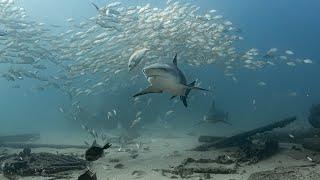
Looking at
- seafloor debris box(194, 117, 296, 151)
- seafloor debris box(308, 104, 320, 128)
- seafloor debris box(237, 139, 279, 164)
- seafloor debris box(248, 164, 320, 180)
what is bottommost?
seafloor debris box(248, 164, 320, 180)

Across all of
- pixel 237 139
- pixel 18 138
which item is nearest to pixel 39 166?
pixel 237 139

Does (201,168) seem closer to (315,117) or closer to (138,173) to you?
(138,173)

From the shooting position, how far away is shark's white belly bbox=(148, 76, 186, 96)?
25.4 feet

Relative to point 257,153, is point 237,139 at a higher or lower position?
higher

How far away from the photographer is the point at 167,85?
8000 millimetres

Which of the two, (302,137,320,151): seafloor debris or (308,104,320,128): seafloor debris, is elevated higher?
(308,104,320,128): seafloor debris

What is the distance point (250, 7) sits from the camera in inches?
4806

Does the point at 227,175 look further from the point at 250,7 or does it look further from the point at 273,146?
the point at 250,7

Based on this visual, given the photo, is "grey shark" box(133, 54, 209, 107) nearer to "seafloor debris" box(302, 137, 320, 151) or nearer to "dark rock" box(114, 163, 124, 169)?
"dark rock" box(114, 163, 124, 169)

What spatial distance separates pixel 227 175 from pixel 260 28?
129 m

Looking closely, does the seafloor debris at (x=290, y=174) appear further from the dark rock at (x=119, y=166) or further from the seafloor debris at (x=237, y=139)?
the seafloor debris at (x=237, y=139)

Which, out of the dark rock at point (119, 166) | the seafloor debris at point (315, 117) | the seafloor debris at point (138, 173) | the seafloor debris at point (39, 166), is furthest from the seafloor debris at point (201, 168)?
the seafloor debris at point (315, 117)

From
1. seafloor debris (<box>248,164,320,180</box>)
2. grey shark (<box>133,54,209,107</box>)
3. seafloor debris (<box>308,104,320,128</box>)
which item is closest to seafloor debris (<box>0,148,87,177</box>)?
grey shark (<box>133,54,209,107</box>)

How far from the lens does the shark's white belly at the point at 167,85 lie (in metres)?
7.73
